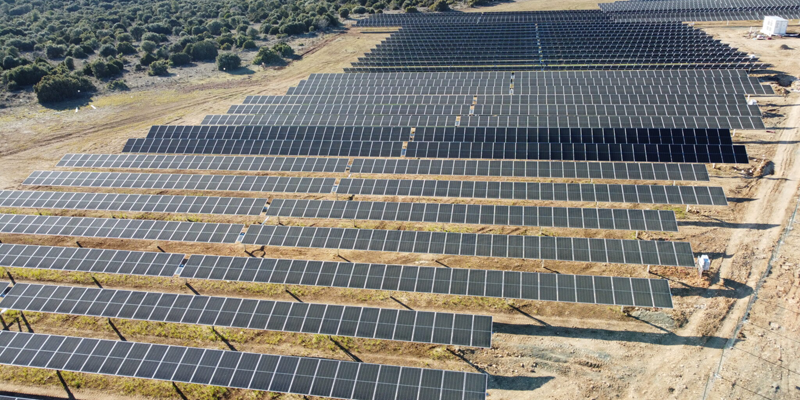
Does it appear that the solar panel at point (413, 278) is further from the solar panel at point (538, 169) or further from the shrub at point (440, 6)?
the shrub at point (440, 6)

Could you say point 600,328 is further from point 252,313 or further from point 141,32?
point 141,32

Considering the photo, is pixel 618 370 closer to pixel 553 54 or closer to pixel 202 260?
pixel 202 260

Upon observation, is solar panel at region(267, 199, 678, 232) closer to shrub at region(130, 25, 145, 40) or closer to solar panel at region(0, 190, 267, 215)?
solar panel at region(0, 190, 267, 215)

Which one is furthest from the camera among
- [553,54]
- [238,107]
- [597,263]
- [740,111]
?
[553,54]

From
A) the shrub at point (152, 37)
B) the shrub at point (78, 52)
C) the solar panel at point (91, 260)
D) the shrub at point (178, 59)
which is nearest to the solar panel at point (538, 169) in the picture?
the solar panel at point (91, 260)

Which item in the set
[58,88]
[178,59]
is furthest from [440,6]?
[58,88]

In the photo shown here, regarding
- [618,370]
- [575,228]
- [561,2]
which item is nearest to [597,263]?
[575,228]
